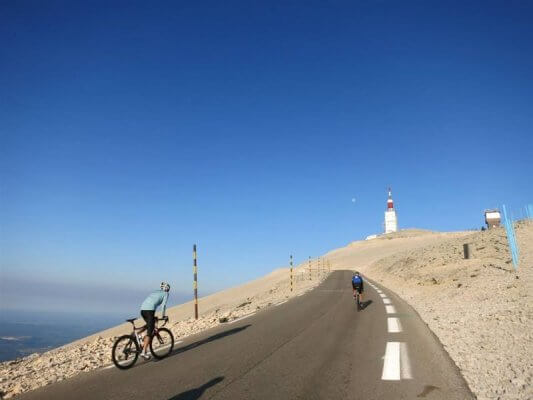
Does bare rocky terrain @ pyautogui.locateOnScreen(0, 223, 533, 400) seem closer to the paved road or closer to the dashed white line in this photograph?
the paved road

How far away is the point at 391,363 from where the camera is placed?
24.3 feet

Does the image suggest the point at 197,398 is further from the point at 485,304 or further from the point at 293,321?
the point at 485,304

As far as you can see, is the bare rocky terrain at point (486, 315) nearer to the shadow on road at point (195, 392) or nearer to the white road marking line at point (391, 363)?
the white road marking line at point (391, 363)

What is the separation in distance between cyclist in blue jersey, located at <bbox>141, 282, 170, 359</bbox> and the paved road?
20.1 inches

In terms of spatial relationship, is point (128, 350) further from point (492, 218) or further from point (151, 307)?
point (492, 218)

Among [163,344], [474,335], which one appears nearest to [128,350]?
[163,344]

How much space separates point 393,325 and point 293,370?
548cm

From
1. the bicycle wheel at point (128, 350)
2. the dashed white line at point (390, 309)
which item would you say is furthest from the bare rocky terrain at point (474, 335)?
the dashed white line at point (390, 309)

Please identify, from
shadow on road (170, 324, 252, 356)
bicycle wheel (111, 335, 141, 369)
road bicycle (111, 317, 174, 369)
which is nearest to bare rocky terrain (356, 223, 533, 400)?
shadow on road (170, 324, 252, 356)

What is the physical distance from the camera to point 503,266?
2086 cm

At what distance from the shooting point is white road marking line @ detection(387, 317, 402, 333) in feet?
35.7

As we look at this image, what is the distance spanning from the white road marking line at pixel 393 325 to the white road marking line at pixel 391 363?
1.81 meters

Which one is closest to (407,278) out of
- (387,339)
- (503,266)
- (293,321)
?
(503,266)

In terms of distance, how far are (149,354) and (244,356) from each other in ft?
7.51
